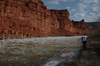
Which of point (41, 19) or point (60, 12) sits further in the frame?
point (60, 12)

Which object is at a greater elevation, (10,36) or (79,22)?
(79,22)

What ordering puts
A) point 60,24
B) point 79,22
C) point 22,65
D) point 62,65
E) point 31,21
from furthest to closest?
point 79,22, point 60,24, point 31,21, point 22,65, point 62,65

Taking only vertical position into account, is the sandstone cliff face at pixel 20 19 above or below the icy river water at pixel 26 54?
above

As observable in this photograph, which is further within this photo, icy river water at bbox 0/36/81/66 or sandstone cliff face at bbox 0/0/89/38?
sandstone cliff face at bbox 0/0/89/38

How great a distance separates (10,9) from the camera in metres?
53.3

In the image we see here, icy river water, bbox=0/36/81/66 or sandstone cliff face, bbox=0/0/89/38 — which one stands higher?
sandstone cliff face, bbox=0/0/89/38

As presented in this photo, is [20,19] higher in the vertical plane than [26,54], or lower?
higher

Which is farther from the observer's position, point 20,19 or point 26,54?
point 20,19

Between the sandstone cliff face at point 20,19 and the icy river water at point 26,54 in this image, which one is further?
the sandstone cliff face at point 20,19

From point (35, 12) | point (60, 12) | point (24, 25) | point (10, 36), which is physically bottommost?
point (10, 36)

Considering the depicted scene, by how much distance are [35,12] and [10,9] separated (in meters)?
19.4

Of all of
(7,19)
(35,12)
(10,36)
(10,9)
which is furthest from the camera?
A: (35,12)

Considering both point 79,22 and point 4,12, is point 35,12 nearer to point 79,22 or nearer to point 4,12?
point 4,12

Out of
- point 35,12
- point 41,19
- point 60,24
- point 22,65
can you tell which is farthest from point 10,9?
point 60,24
